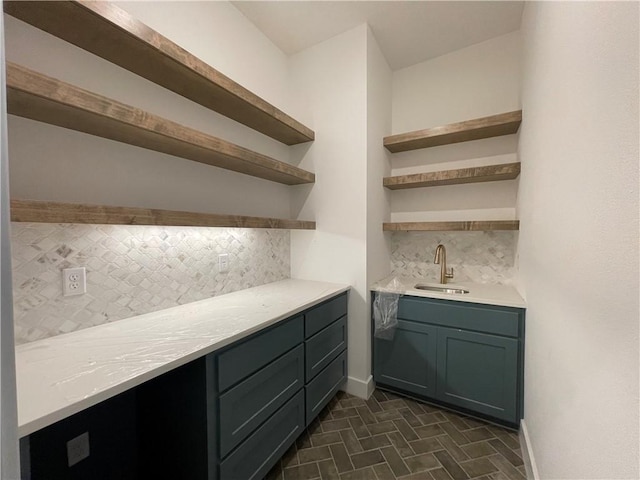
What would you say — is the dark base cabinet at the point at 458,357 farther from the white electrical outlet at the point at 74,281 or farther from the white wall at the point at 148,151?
the white electrical outlet at the point at 74,281

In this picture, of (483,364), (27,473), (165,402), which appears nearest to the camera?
(27,473)

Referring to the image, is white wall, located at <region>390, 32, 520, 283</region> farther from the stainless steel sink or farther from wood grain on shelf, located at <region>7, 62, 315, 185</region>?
wood grain on shelf, located at <region>7, 62, 315, 185</region>

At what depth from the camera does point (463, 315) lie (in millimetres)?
1832

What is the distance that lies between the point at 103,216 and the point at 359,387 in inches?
80.4

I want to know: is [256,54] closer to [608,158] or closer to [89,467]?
[608,158]

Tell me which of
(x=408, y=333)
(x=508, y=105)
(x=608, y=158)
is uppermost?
(x=508, y=105)

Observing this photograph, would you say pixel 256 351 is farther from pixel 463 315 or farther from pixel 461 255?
pixel 461 255

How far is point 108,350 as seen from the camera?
0.99m

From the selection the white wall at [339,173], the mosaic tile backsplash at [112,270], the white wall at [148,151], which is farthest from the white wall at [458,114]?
the mosaic tile backsplash at [112,270]

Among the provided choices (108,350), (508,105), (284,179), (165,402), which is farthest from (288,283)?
(508,105)

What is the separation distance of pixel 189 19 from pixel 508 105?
2504 millimetres

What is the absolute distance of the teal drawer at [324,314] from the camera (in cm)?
164

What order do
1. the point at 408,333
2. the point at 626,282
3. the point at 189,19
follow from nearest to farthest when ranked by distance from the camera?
the point at 626,282 → the point at 189,19 → the point at 408,333

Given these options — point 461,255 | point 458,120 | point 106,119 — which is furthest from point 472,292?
point 106,119
